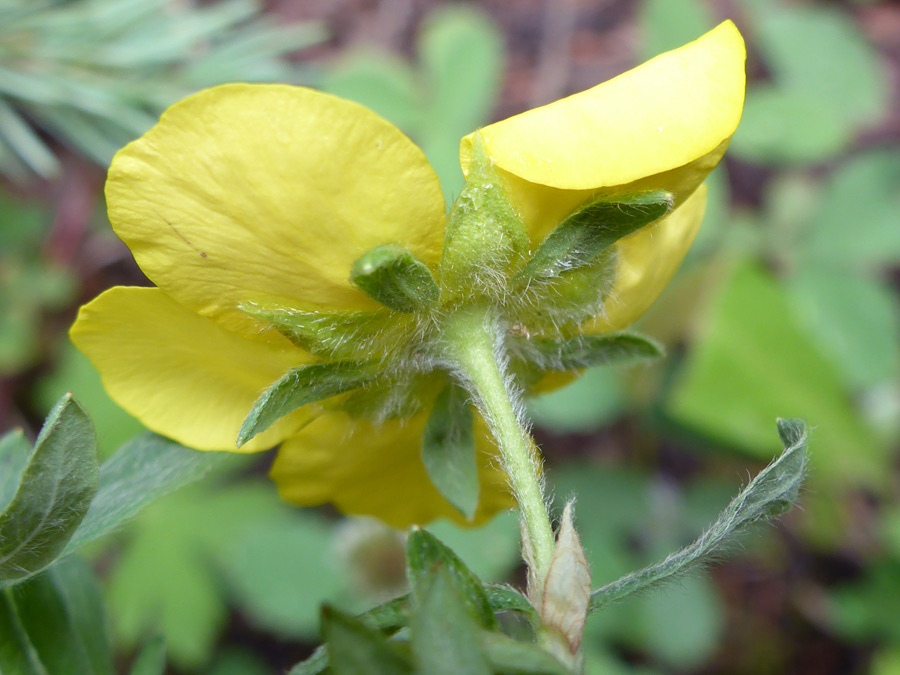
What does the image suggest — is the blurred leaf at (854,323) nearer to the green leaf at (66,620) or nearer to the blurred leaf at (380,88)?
the blurred leaf at (380,88)

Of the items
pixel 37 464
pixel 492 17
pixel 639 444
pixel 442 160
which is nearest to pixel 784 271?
pixel 639 444

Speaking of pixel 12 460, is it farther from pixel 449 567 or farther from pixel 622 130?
pixel 622 130

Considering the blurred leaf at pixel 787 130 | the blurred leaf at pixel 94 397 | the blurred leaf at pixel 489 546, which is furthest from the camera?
the blurred leaf at pixel 787 130

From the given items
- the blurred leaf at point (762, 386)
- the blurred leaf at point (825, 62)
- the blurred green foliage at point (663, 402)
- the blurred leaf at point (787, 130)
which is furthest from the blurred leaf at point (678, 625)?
the blurred leaf at point (825, 62)

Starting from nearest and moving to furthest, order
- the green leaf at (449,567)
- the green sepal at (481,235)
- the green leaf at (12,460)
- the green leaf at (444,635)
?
the green leaf at (444,635)
the green leaf at (449,567)
the green sepal at (481,235)
the green leaf at (12,460)

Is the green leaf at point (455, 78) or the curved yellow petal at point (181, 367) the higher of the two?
the curved yellow petal at point (181, 367)

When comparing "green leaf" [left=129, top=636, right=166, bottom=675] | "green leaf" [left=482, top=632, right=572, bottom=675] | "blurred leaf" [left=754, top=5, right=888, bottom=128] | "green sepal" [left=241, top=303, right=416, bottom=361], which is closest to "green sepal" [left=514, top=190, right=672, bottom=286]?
"green sepal" [left=241, top=303, right=416, bottom=361]

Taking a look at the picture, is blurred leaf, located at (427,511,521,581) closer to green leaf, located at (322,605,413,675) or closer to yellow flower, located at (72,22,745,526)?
yellow flower, located at (72,22,745,526)

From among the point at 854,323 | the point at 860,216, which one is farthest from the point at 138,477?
the point at 860,216

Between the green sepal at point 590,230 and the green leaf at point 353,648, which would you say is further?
the green sepal at point 590,230
